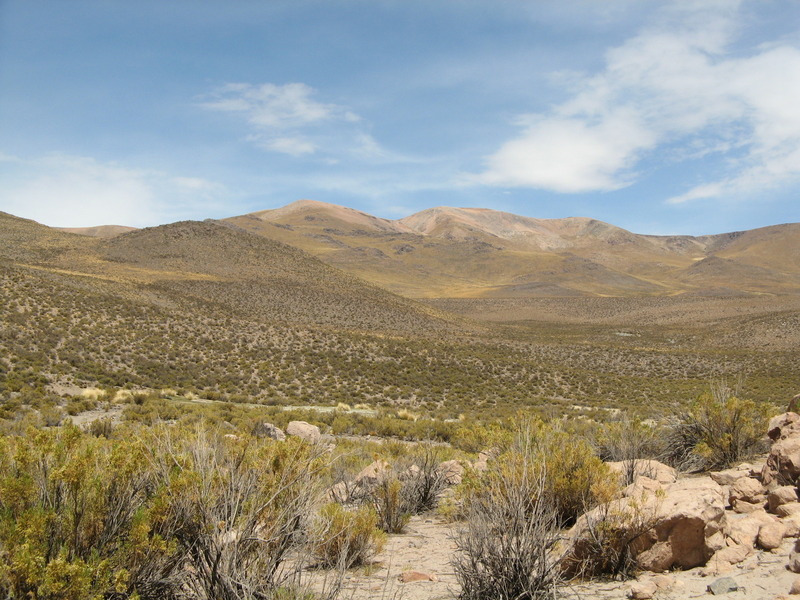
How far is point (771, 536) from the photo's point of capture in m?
4.63

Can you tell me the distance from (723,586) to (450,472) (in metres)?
5.98

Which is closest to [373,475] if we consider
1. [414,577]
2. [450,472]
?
[450,472]

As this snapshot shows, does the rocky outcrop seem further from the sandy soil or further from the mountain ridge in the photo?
the mountain ridge

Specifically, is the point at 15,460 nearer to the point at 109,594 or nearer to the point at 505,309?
the point at 109,594

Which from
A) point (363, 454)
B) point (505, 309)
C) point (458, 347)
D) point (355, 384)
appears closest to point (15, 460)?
point (363, 454)

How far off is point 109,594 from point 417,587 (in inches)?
107

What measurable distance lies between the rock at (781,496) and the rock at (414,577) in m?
3.51

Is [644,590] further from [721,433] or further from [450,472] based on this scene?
[721,433]

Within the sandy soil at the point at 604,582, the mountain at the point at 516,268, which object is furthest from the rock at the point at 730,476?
the mountain at the point at 516,268

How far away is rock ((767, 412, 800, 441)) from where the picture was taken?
6714 mm

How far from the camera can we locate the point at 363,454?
1218 cm

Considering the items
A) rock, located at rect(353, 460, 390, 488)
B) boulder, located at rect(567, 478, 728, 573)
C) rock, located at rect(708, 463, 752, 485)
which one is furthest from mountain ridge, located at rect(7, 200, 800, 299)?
boulder, located at rect(567, 478, 728, 573)

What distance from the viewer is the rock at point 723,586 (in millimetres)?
4059

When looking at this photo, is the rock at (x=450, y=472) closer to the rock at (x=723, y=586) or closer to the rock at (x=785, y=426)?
the rock at (x=785, y=426)
